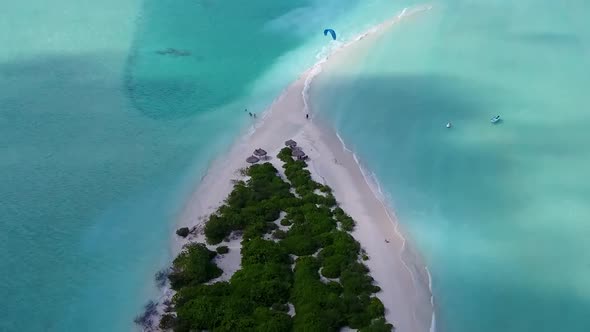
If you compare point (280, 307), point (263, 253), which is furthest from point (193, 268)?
point (280, 307)

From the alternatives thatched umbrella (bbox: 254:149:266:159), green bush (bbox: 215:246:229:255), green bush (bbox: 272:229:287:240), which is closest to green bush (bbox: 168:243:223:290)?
green bush (bbox: 215:246:229:255)

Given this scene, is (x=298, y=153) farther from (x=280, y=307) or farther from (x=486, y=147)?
(x=280, y=307)

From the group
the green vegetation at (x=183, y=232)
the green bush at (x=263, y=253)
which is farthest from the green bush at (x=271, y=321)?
the green vegetation at (x=183, y=232)

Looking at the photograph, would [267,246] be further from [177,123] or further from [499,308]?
[177,123]

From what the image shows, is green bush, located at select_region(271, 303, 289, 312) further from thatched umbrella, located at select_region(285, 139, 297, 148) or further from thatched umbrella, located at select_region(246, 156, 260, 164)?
thatched umbrella, located at select_region(285, 139, 297, 148)

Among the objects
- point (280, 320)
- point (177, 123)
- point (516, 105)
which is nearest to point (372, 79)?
point (516, 105)

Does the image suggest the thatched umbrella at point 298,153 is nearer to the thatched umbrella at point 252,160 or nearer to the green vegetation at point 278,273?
the thatched umbrella at point 252,160
